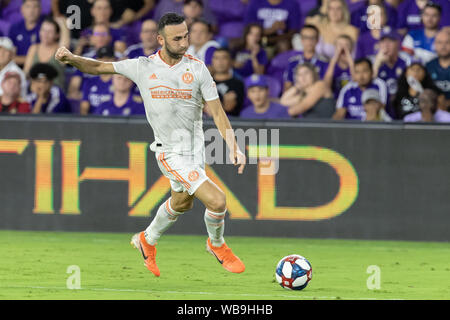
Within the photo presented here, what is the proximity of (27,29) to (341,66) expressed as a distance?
4.93 m

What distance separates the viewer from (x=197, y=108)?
8562 mm

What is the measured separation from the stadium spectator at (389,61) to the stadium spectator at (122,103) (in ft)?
10.8

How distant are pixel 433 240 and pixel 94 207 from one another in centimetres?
442

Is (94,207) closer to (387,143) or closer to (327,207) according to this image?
(327,207)

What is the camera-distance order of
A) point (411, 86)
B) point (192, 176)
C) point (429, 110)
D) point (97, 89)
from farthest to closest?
point (97, 89) → point (411, 86) → point (429, 110) → point (192, 176)

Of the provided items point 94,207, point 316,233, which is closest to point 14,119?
point 94,207

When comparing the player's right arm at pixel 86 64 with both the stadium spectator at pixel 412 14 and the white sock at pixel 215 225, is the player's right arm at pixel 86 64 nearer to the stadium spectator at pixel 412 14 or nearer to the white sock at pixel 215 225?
the white sock at pixel 215 225

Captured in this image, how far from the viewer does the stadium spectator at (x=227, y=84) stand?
12.9 metres

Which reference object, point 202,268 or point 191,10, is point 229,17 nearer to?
point 191,10

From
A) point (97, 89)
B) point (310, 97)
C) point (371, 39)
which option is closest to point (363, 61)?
point (310, 97)

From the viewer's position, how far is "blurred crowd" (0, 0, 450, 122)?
41.9 feet

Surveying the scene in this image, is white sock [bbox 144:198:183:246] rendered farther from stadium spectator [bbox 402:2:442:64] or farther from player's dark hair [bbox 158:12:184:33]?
stadium spectator [bbox 402:2:442:64]

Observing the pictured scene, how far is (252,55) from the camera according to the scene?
45.6ft

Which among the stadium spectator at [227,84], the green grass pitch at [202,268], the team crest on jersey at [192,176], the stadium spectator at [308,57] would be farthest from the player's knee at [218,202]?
the stadium spectator at [308,57]
